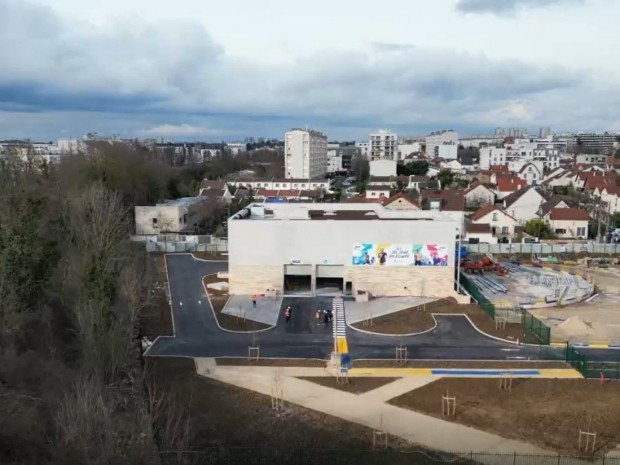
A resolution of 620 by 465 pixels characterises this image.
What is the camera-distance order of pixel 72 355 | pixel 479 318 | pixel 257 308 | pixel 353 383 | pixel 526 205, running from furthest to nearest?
pixel 526 205 → pixel 257 308 → pixel 479 318 → pixel 353 383 → pixel 72 355

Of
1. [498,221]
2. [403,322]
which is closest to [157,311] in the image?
[403,322]

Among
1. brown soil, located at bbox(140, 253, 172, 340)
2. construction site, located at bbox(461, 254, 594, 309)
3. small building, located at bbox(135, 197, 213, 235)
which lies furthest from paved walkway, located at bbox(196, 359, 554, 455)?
small building, located at bbox(135, 197, 213, 235)

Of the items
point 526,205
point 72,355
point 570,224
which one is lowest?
point 72,355

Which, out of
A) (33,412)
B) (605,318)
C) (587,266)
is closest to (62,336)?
(33,412)

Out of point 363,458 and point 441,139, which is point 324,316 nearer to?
point 363,458

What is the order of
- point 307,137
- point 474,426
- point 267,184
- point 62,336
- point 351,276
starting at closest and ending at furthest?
point 474,426 → point 62,336 → point 351,276 → point 267,184 → point 307,137

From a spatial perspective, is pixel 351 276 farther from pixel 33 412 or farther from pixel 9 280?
pixel 33 412

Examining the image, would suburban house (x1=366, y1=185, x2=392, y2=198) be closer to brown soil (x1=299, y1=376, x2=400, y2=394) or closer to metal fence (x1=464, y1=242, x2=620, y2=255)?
metal fence (x1=464, y1=242, x2=620, y2=255)
